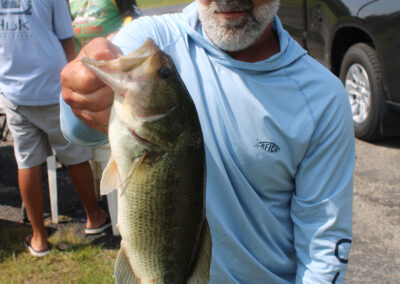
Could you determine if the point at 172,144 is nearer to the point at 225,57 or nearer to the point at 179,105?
the point at 179,105

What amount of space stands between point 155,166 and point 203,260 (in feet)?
1.34

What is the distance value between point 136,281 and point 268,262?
72cm

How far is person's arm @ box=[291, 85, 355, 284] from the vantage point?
6.34 feet

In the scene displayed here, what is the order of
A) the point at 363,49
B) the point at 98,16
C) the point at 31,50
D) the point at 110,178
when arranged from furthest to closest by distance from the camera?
1. the point at 363,49
2. the point at 98,16
3. the point at 31,50
4. the point at 110,178

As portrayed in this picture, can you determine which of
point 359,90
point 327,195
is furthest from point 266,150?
point 359,90

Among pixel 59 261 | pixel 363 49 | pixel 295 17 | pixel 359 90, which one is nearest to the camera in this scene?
pixel 59 261

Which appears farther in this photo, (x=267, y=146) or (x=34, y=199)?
(x=34, y=199)

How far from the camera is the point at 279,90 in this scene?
1.93 m

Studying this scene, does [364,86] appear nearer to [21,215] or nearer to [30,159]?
[30,159]

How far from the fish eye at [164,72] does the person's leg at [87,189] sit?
2.91m

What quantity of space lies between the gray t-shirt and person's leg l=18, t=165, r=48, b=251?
0.64 meters

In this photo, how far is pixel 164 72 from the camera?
1374 millimetres

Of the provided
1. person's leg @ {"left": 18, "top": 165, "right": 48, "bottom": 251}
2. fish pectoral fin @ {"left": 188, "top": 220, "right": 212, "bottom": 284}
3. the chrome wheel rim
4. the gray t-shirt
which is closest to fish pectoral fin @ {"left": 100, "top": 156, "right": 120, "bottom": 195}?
fish pectoral fin @ {"left": 188, "top": 220, "right": 212, "bottom": 284}

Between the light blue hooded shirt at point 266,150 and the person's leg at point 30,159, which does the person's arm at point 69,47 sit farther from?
the light blue hooded shirt at point 266,150
